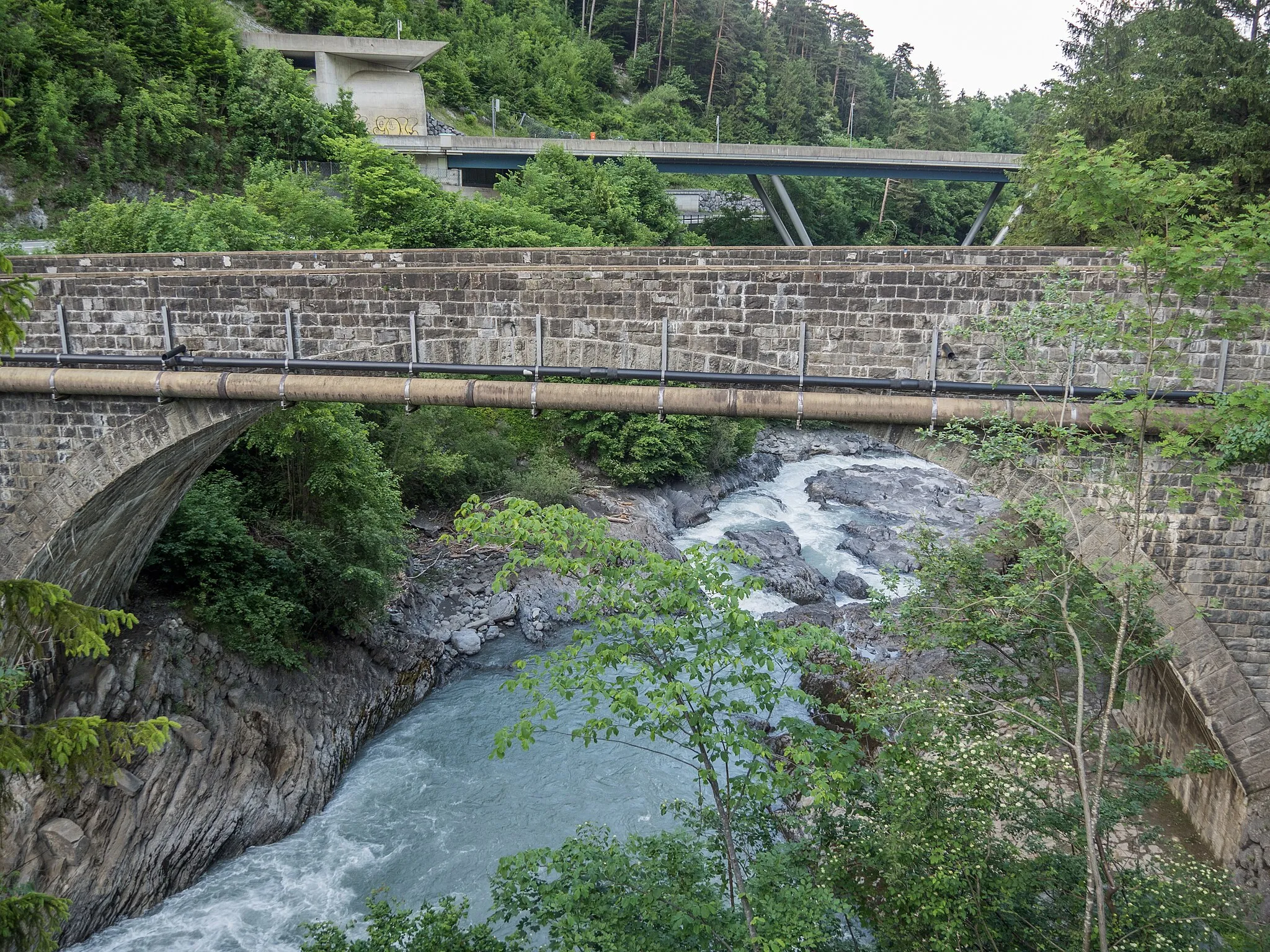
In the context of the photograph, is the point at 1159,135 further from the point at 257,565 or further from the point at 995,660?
the point at 257,565

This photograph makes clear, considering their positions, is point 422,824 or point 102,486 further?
point 422,824

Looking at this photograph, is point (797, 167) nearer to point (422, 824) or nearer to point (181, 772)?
point (422, 824)

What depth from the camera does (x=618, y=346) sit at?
8906 millimetres

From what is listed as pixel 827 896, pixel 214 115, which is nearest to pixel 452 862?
pixel 827 896

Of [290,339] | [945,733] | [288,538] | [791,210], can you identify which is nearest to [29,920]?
[945,733]

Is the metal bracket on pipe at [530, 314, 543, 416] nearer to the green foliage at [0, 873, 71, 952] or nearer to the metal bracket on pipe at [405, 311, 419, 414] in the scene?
the metal bracket on pipe at [405, 311, 419, 414]

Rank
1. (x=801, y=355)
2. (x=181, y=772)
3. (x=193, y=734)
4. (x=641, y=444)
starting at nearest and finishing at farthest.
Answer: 1. (x=801, y=355)
2. (x=181, y=772)
3. (x=193, y=734)
4. (x=641, y=444)

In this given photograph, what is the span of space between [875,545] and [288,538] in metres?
11.8

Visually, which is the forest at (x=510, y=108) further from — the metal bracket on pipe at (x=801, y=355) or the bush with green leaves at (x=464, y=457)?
the bush with green leaves at (x=464, y=457)

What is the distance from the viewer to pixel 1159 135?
18.0 m

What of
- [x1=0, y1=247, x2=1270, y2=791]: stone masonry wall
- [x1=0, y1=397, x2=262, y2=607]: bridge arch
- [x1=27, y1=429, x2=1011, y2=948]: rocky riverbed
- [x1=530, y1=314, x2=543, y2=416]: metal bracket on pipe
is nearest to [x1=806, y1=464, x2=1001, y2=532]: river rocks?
[x1=27, y1=429, x2=1011, y2=948]: rocky riverbed

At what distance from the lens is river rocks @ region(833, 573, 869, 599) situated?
17.3m

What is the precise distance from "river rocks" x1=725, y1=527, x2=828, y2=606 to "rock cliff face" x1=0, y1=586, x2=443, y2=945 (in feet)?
24.4

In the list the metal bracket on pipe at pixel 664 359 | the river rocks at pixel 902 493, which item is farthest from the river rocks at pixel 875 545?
the metal bracket on pipe at pixel 664 359
